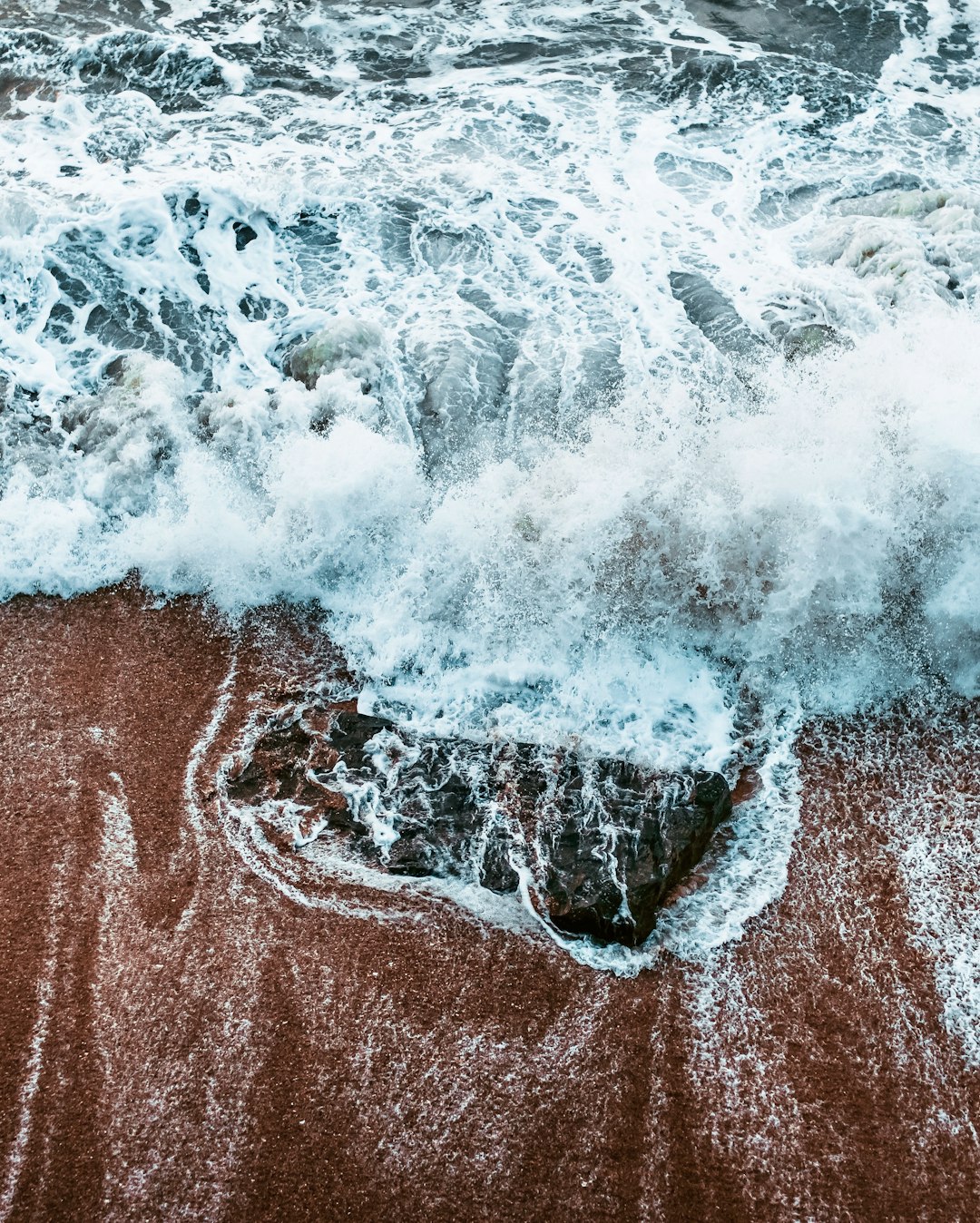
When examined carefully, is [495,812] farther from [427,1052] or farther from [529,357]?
[529,357]

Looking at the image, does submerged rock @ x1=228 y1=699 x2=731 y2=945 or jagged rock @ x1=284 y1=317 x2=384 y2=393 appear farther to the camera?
jagged rock @ x1=284 y1=317 x2=384 y2=393

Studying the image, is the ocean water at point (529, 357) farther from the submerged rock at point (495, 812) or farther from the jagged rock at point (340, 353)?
the submerged rock at point (495, 812)

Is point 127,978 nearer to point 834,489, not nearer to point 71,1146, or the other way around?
point 71,1146

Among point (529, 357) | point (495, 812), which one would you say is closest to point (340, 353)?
point (529, 357)

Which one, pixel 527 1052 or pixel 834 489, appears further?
pixel 834 489

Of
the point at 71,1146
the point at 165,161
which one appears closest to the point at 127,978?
the point at 71,1146

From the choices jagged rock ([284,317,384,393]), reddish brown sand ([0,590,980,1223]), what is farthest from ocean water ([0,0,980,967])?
reddish brown sand ([0,590,980,1223])

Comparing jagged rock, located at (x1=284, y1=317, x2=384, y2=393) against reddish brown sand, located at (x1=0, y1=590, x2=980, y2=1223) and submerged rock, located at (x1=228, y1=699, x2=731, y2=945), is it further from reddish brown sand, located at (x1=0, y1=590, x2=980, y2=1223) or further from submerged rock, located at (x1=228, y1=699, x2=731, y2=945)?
reddish brown sand, located at (x1=0, y1=590, x2=980, y2=1223)
